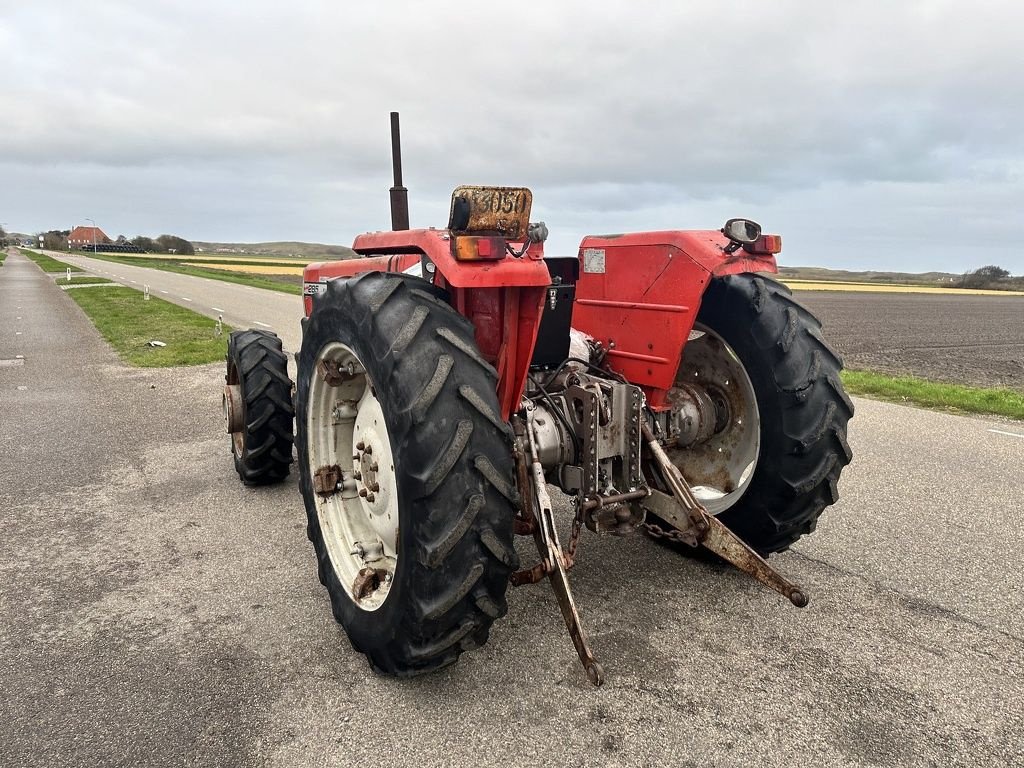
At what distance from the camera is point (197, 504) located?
14.6ft

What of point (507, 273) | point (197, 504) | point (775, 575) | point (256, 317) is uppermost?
point (507, 273)

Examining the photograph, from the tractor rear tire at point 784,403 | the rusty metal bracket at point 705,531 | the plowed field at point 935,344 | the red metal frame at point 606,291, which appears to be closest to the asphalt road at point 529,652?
the rusty metal bracket at point 705,531

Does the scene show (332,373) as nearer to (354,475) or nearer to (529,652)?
(354,475)

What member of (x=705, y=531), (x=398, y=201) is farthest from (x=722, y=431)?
(x=398, y=201)

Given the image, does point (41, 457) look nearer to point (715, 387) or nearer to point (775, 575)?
point (715, 387)

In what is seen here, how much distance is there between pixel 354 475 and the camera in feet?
10.3

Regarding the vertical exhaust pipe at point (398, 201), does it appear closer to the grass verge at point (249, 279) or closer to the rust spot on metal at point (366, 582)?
the rust spot on metal at point (366, 582)

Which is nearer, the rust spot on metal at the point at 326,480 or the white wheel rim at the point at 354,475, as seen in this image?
the white wheel rim at the point at 354,475

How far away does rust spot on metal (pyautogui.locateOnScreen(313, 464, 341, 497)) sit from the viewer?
3.10m

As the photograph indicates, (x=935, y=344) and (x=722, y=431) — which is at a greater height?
(x=722, y=431)

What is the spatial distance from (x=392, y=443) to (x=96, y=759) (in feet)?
4.34

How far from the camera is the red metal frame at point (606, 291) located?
2539mm

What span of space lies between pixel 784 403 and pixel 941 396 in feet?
21.1

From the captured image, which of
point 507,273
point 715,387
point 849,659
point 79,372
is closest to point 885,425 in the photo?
point 715,387
